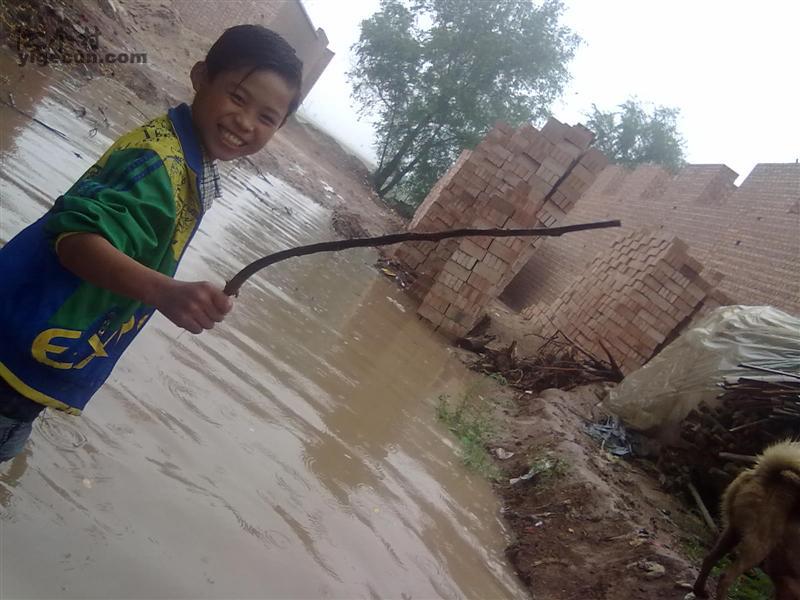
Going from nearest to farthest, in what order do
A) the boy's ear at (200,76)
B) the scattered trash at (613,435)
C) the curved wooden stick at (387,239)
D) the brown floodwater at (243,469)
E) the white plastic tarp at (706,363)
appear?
the curved wooden stick at (387,239) < the boy's ear at (200,76) < the brown floodwater at (243,469) < the white plastic tarp at (706,363) < the scattered trash at (613,435)

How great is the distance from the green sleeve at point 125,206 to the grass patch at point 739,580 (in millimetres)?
3038

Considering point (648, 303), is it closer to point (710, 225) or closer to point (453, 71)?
point (710, 225)

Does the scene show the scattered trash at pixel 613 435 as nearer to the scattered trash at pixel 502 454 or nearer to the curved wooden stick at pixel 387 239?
the scattered trash at pixel 502 454

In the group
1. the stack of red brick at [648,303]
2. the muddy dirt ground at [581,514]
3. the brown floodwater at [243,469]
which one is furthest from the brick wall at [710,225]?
the brown floodwater at [243,469]

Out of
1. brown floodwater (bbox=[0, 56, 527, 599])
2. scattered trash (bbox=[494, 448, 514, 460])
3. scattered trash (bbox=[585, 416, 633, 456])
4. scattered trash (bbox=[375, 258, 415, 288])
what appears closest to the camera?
brown floodwater (bbox=[0, 56, 527, 599])

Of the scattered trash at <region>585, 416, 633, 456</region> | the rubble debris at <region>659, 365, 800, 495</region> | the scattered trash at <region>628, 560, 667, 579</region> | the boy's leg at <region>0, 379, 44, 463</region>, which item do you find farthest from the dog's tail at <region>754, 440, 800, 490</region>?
the boy's leg at <region>0, 379, 44, 463</region>

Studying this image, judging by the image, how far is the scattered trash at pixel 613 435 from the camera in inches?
191

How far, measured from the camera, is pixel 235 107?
1298mm

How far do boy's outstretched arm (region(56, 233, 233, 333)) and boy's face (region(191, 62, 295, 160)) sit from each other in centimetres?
37

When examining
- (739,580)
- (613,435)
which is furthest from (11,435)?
(613,435)

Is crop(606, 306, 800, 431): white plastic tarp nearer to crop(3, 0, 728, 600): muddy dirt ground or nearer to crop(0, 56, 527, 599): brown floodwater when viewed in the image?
crop(3, 0, 728, 600): muddy dirt ground

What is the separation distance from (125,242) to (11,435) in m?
0.56

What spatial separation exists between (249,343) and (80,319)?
247 cm

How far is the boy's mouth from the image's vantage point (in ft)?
4.27
